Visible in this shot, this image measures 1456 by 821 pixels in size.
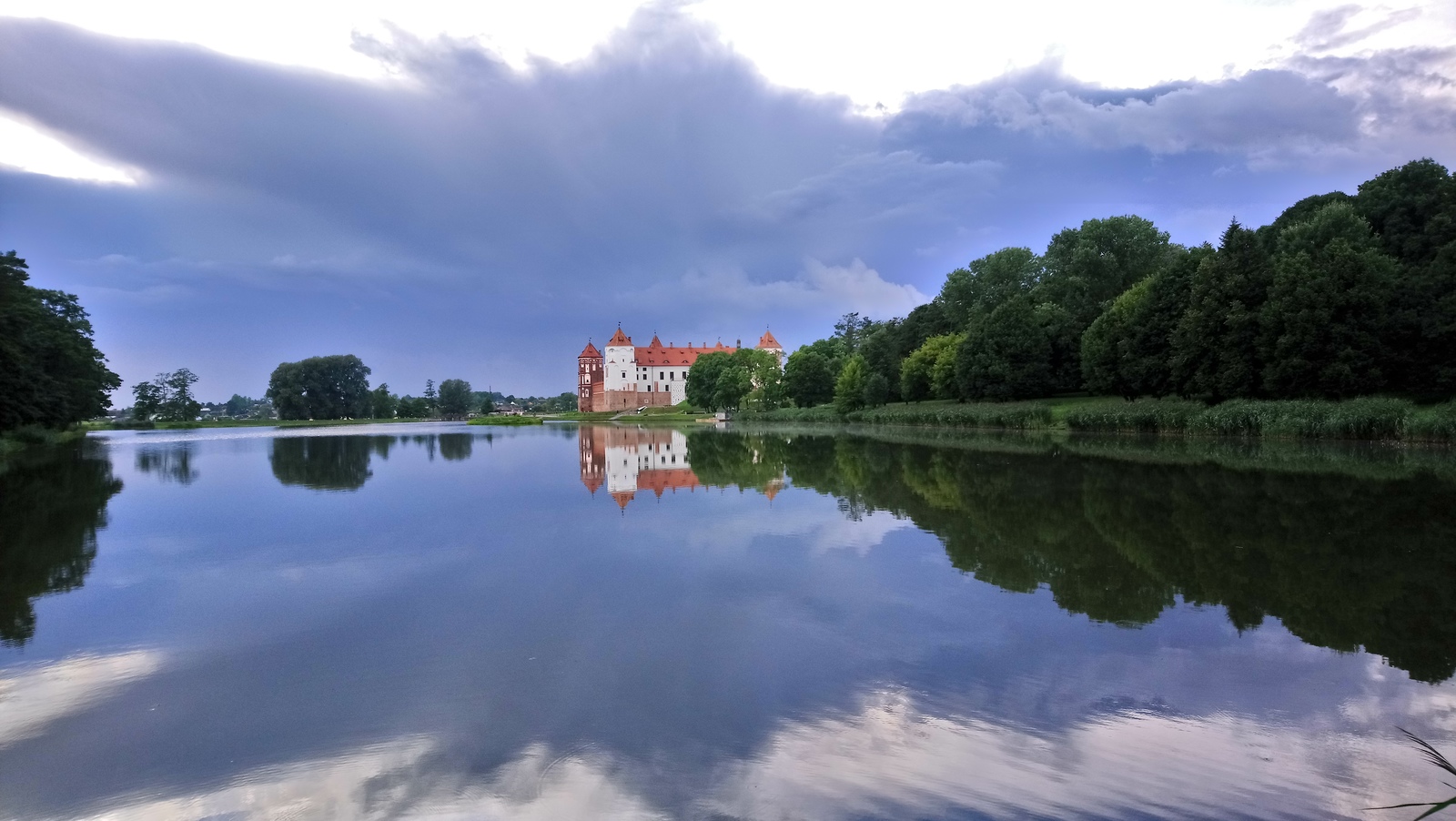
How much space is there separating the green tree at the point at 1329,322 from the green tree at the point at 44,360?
A: 46472mm

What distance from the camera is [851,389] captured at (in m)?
66.9

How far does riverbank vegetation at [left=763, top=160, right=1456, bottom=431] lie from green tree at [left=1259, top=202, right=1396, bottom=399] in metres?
0.06

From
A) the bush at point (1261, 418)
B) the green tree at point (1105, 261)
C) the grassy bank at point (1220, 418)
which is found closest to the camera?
the grassy bank at point (1220, 418)

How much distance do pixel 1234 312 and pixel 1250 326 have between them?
3.05 ft

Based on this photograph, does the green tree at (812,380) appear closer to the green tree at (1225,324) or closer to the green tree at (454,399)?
the green tree at (1225,324)

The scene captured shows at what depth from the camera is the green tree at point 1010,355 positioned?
47.8 metres

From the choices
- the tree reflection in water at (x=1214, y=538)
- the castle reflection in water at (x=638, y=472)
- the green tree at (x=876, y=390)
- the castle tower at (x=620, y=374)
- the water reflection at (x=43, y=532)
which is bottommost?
the tree reflection in water at (x=1214, y=538)

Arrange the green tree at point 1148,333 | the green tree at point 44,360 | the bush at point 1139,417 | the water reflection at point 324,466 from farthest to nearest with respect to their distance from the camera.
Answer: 1. the green tree at point 1148,333
2. the bush at point 1139,417
3. the green tree at point 44,360
4. the water reflection at point 324,466

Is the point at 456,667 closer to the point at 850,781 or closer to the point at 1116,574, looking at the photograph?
the point at 850,781

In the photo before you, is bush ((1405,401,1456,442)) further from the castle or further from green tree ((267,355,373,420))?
green tree ((267,355,373,420))

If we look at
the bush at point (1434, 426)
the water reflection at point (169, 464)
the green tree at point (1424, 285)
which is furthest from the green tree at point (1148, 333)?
the water reflection at point (169, 464)

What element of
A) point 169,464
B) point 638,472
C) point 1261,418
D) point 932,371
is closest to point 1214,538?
point 638,472

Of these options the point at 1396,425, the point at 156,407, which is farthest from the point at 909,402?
the point at 156,407

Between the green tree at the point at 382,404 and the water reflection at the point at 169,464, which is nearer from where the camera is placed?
the water reflection at the point at 169,464
